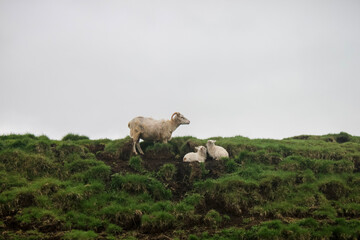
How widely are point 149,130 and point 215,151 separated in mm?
3877

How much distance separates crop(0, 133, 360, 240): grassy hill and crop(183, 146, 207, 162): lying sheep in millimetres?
489

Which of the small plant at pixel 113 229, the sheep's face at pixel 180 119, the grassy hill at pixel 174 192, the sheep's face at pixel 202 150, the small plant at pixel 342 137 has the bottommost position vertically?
the small plant at pixel 113 229

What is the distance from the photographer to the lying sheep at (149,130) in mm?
19984

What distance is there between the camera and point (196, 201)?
1513 centimetres

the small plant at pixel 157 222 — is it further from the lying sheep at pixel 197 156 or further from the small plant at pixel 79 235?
the lying sheep at pixel 197 156

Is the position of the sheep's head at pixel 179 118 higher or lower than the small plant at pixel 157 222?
higher

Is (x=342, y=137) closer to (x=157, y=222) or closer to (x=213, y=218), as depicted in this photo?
(x=213, y=218)

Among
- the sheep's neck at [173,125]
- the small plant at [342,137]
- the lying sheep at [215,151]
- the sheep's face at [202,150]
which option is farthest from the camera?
the small plant at [342,137]

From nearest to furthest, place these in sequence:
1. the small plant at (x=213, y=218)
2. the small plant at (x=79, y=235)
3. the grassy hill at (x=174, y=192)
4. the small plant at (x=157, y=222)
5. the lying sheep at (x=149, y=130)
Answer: the small plant at (x=79, y=235) < the grassy hill at (x=174, y=192) < the small plant at (x=157, y=222) < the small plant at (x=213, y=218) < the lying sheep at (x=149, y=130)

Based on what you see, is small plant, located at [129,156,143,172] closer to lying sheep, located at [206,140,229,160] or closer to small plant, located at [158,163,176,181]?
small plant, located at [158,163,176,181]

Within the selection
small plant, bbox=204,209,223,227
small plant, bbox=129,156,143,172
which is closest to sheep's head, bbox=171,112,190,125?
small plant, bbox=129,156,143,172

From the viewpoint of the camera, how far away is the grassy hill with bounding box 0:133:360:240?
1298cm

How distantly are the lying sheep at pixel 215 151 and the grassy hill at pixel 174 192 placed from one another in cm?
58

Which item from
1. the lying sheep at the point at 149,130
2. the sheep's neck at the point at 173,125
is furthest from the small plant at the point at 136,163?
the sheep's neck at the point at 173,125
